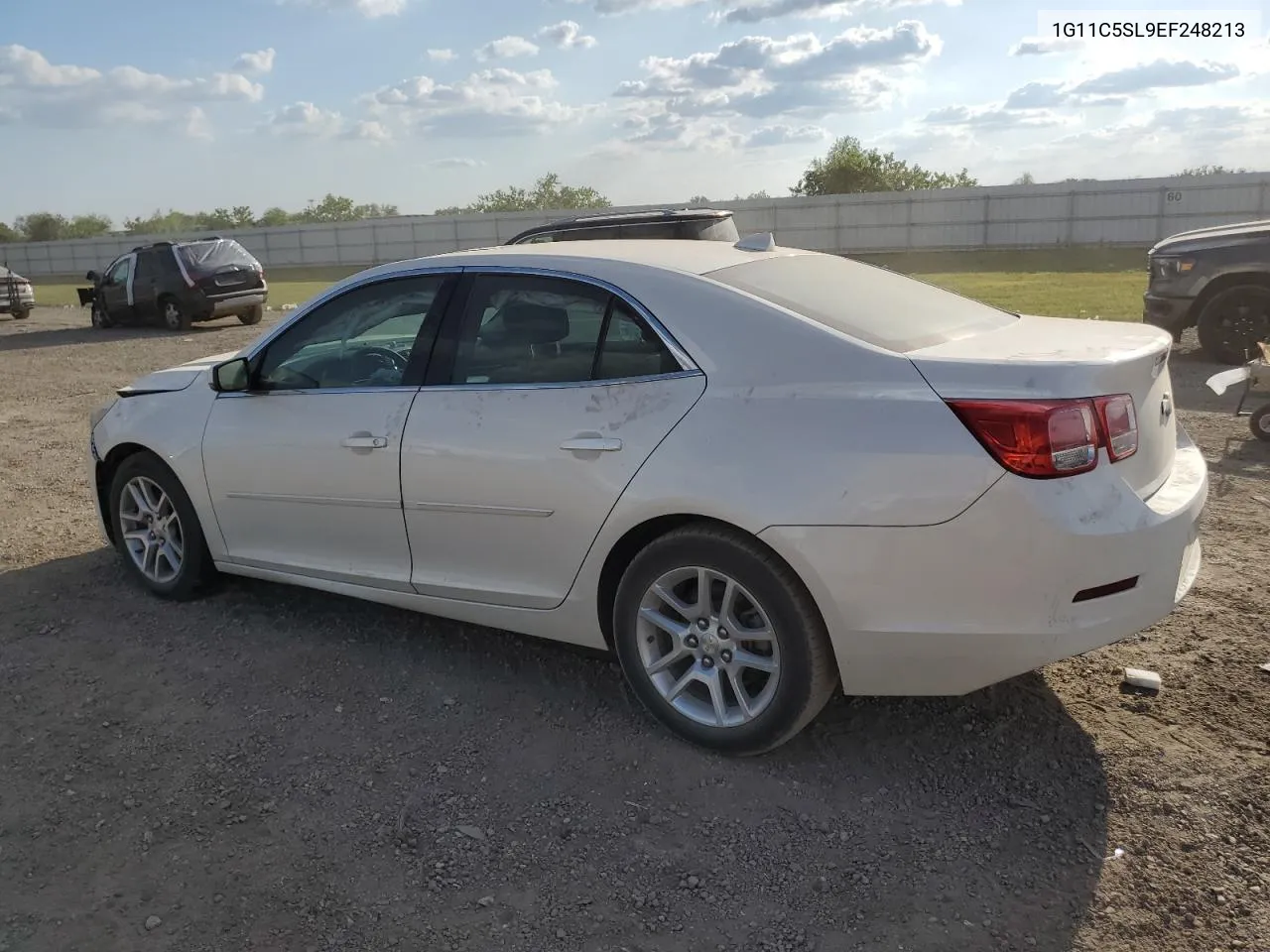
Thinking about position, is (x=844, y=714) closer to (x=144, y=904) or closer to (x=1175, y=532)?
(x=1175, y=532)

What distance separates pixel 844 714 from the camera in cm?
376

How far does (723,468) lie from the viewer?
3.26m

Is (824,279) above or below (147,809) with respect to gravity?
above

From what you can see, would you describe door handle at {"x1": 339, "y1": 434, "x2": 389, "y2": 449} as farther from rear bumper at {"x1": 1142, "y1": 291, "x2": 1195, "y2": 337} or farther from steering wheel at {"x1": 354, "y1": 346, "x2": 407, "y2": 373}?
rear bumper at {"x1": 1142, "y1": 291, "x2": 1195, "y2": 337}

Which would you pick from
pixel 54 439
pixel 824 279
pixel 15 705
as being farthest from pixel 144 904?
pixel 54 439

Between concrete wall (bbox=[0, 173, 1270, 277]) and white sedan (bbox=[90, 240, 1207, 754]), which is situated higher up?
concrete wall (bbox=[0, 173, 1270, 277])

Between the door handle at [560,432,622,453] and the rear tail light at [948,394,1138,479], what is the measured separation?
107 centimetres

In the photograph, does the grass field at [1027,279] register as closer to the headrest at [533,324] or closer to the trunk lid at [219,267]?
the trunk lid at [219,267]

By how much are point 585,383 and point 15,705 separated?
255 cm

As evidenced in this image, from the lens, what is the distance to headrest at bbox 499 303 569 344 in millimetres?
3811

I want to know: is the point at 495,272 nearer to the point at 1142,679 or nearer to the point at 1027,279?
the point at 1142,679

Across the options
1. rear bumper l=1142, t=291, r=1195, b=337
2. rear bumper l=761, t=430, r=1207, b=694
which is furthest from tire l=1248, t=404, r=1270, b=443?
rear bumper l=761, t=430, r=1207, b=694

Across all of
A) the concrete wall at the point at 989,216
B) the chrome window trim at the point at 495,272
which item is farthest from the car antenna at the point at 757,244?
the concrete wall at the point at 989,216

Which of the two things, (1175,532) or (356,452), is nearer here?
(1175,532)
